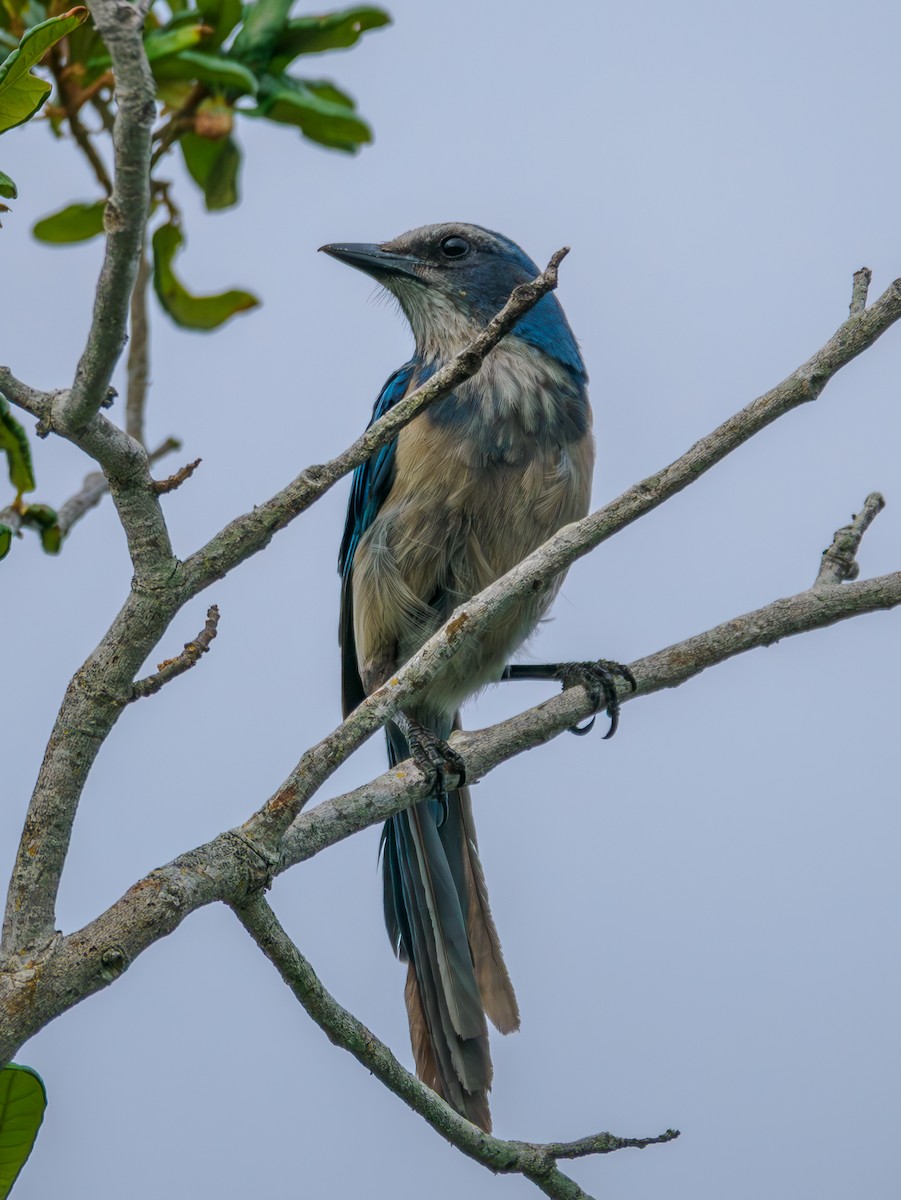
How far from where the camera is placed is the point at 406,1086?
3125 mm

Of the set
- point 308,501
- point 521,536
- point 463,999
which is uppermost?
point 521,536

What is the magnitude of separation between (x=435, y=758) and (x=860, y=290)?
6.58ft

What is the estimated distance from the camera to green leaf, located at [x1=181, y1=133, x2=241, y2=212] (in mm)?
4684

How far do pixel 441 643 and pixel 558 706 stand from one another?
2.64ft

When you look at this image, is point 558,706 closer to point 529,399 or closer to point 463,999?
point 463,999

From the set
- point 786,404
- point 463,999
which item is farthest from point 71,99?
point 463,999

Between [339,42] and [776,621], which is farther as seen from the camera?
[339,42]

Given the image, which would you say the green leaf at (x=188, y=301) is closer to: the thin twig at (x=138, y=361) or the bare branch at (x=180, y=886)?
the thin twig at (x=138, y=361)

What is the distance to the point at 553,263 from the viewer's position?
2.97 metres

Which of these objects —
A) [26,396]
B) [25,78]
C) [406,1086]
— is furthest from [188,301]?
[406,1086]

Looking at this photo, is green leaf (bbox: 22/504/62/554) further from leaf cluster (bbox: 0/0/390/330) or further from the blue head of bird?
the blue head of bird

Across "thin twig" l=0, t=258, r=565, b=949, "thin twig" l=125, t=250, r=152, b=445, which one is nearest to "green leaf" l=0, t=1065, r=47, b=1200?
"thin twig" l=0, t=258, r=565, b=949

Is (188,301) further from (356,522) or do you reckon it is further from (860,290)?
(860,290)

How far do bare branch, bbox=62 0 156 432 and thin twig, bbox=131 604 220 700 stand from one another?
626mm
